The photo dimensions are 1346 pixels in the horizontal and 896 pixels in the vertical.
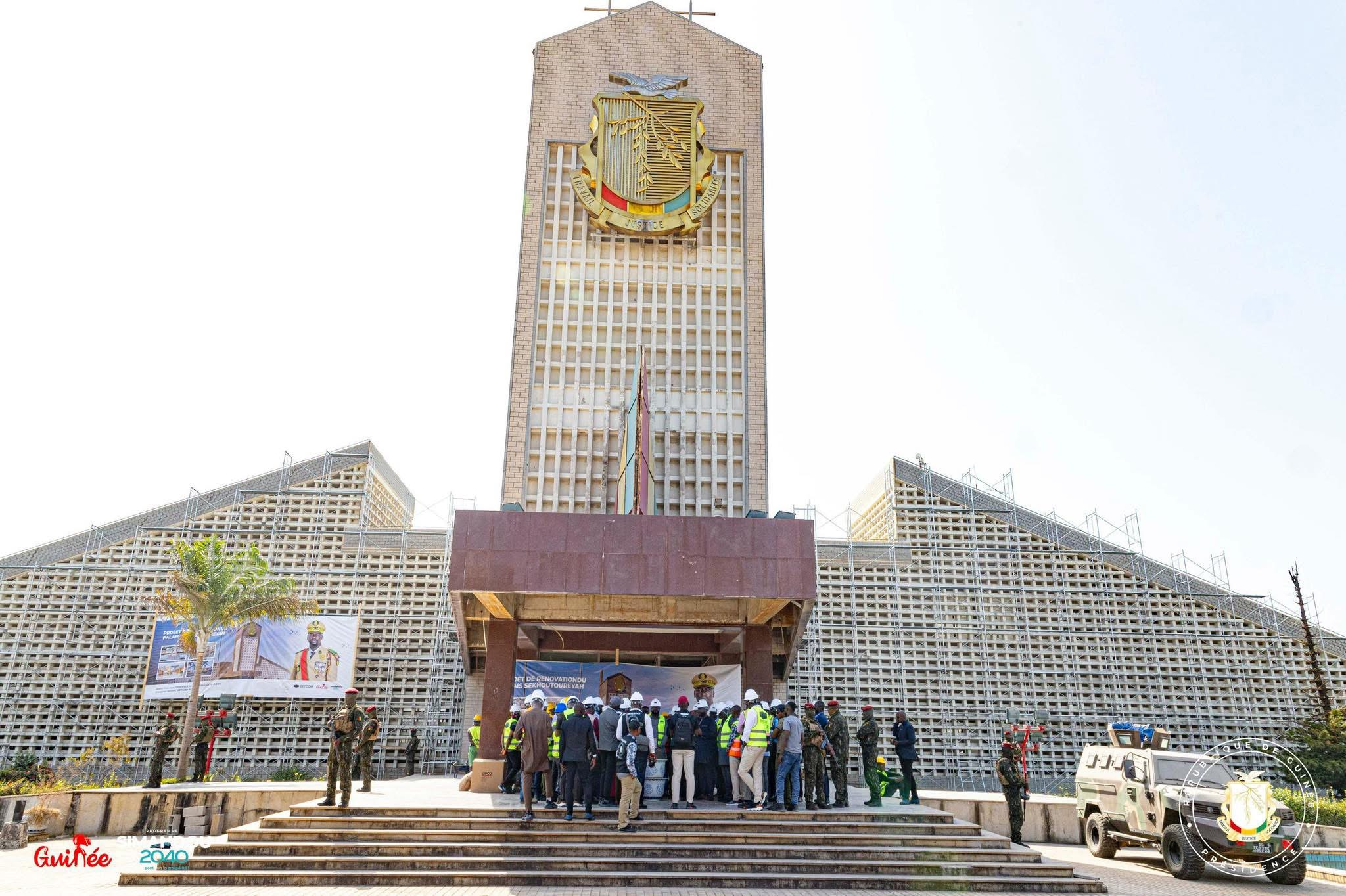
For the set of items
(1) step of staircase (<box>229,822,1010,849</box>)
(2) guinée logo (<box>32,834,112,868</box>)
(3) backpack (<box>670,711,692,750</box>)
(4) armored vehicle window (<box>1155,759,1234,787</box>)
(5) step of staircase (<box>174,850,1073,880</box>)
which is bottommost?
(2) guinée logo (<box>32,834,112,868</box>)

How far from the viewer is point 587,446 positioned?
22.8 meters

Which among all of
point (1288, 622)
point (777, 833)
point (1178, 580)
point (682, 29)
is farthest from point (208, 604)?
point (1288, 622)

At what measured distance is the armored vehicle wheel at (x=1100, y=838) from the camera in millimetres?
13453

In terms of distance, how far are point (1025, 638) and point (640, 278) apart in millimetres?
15750

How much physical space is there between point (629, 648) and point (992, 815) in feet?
24.8

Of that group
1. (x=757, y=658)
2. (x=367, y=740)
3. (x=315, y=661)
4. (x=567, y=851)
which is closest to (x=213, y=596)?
(x=315, y=661)

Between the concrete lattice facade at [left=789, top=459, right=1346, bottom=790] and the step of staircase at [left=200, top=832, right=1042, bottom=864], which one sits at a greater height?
the concrete lattice facade at [left=789, top=459, right=1346, bottom=790]

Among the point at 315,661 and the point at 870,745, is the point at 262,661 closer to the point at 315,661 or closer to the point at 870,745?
the point at 315,661

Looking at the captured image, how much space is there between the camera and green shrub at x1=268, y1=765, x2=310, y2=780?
22.3 meters

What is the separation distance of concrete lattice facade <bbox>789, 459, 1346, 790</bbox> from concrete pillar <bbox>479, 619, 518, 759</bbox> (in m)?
13.3

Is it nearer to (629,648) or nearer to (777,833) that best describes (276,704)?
(629,648)

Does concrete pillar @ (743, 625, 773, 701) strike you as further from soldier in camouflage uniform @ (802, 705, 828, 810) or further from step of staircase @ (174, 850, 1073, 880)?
step of staircase @ (174, 850, 1073, 880)

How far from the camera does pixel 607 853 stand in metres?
10.4

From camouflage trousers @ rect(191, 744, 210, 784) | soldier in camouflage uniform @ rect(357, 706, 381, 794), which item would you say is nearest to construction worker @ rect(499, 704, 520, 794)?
soldier in camouflage uniform @ rect(357, 706, 381, 794)
